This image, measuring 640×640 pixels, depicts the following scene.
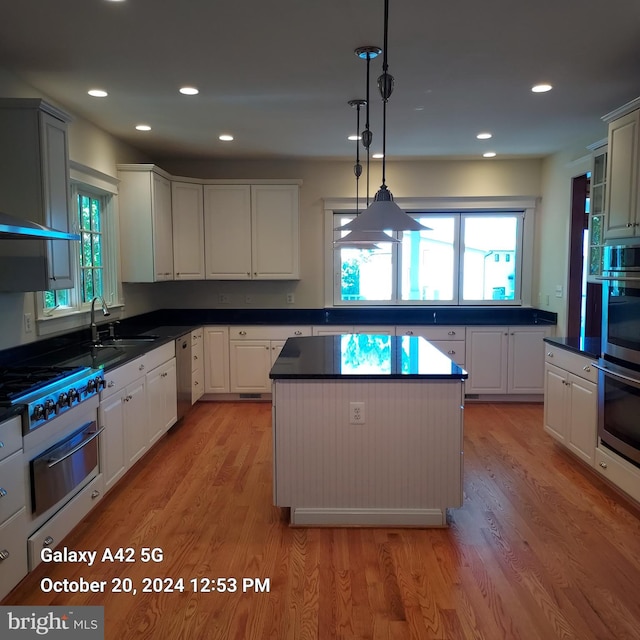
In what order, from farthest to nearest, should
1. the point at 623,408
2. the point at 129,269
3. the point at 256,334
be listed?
the point at 256,334, the point at 129,269, the point at 623,408

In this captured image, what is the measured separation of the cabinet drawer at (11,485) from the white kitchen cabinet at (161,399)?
163cm

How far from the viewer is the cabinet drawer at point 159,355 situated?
12.7 ft

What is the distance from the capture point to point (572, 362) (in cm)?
378

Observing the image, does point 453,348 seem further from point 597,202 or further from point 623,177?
point 623,177

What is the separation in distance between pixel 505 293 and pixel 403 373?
11.8 ft

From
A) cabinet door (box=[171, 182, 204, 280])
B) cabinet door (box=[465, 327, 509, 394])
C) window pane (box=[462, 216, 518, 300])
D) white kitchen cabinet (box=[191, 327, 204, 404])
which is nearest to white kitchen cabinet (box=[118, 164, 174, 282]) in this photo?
cabinet door (box=[171, 182, 204, 280])

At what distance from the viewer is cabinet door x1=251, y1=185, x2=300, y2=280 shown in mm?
5613

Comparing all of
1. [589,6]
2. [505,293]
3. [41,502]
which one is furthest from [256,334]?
[589,6]

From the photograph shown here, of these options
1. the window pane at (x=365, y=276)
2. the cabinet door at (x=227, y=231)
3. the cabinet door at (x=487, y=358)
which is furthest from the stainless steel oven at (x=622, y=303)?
the cabinet door at (x=227, y=231)

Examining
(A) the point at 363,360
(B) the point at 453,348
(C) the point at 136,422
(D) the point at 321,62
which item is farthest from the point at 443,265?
(C) the point at 136,422

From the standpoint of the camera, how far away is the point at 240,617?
7.08ft

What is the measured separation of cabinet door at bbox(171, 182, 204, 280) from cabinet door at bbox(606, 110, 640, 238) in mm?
3827

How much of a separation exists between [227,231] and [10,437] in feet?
12.4

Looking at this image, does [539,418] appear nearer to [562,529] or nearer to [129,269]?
[562,529]
